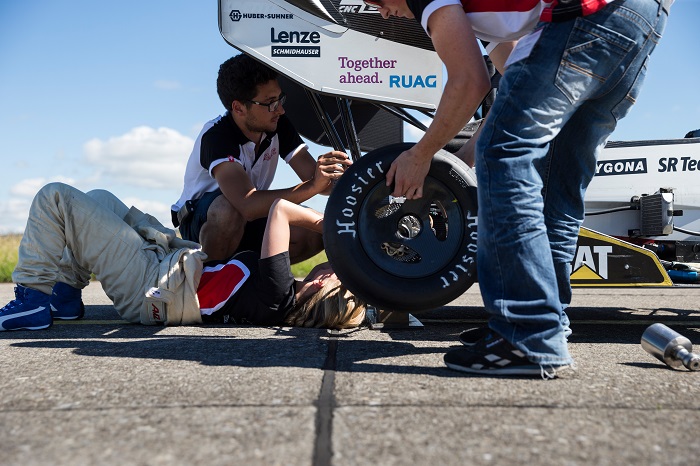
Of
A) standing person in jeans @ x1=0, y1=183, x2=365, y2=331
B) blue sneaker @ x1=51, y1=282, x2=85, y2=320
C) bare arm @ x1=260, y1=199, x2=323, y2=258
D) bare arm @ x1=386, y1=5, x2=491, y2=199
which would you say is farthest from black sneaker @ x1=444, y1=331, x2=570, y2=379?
blue sneaker @ x1=51, y1=282, x2=85, y2=320

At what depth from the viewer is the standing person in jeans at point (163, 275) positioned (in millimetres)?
3268

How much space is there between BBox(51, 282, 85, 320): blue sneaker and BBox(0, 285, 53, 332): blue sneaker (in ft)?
1.62

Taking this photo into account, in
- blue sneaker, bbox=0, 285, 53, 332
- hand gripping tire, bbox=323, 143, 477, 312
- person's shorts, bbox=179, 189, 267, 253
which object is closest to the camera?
hand gripping tire, bbox=323, 143, 477, 312

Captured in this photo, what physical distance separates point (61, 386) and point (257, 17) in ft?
7.08

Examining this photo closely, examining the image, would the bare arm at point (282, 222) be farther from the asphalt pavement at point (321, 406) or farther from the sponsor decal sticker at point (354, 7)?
the sponsor decal sticker at point (354, 7)

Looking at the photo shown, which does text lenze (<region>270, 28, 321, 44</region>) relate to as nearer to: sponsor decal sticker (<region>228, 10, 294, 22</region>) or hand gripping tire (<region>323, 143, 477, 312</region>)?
sponsor decal sticker (<region>228, 10, 294, 22</region>)

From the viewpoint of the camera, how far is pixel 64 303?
12.5 feet

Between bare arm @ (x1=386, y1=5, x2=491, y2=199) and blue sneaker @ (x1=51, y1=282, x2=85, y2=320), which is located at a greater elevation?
bare arm @ (x1=386, y1=5, x2=491, y2=199)

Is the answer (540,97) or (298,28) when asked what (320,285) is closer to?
(298,28)

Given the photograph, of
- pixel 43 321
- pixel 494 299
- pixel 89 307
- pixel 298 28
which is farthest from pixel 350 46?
pixel 89 307

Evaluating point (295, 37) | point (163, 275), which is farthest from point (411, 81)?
point (163, 275)

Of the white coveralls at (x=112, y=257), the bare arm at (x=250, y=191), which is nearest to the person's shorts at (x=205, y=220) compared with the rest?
the bare arm at (x=250, y=191)

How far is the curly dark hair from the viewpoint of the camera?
152 inches

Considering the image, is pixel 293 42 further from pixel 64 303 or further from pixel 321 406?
pixel 321 406
